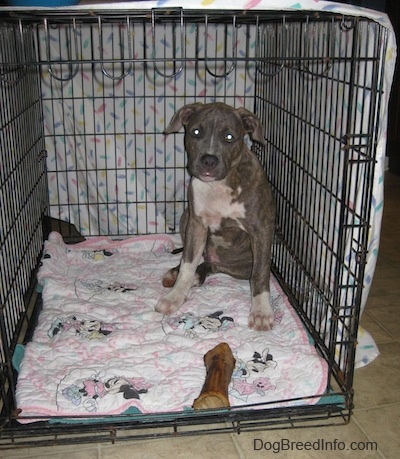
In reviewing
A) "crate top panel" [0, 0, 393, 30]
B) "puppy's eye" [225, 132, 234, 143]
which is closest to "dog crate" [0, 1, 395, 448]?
"crate top panel" [0, 0, 393, 30]

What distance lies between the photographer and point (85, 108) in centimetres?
396

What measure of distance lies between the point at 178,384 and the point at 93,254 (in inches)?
60.5

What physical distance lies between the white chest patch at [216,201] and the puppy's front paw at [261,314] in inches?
17.2

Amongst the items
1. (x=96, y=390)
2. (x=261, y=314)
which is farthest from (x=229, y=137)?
(x=96, y=390)

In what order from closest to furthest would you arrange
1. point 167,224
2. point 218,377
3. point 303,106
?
1. point 218,377
2. point 303,106
3. point 167,224

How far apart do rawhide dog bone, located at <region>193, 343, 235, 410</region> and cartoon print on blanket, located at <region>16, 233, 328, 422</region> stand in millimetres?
99

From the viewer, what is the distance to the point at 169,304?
2.96 m

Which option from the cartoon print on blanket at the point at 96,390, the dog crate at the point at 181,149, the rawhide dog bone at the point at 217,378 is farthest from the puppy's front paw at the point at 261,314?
the cartoon print on blanket at the point at 96,390

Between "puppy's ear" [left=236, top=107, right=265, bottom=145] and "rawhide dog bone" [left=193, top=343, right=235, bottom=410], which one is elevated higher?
"puppy's ear" [left=236, top=107, right=265, bottom=145]

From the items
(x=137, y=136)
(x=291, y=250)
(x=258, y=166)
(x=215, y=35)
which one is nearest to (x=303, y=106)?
(x=258, y=166)

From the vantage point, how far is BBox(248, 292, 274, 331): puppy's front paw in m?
2.80

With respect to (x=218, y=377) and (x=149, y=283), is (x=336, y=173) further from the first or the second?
Result: (x=149, y=283)

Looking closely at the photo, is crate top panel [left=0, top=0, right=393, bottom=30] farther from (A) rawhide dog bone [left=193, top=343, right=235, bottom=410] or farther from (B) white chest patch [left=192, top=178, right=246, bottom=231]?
(A) rawhide dog bone [left=193, top=343, right=235, bottom=410]

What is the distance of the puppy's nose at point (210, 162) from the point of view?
2703 millimetres
